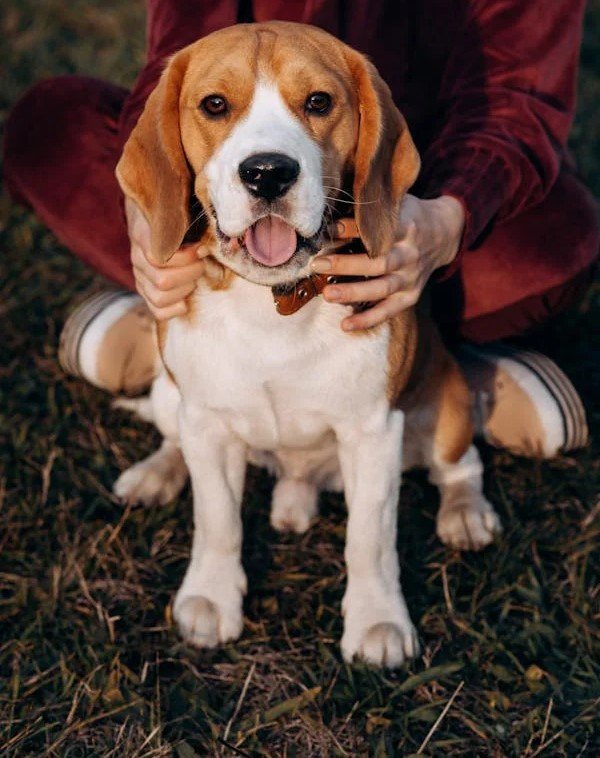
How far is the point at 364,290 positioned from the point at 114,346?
5.11 ft

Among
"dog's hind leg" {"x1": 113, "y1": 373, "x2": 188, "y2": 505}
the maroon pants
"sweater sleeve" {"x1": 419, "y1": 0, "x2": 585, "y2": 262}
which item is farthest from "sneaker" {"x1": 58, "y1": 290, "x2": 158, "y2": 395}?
"sweater sleeve" {"x1": 419, "y1": 0, "x2": 585, "y2": 262}

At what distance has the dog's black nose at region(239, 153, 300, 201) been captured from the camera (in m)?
2.49

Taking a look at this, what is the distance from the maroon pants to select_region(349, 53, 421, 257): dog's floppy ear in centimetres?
111

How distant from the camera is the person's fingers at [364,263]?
9.22 ft

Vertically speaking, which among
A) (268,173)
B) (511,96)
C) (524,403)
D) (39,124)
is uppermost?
(268,173)

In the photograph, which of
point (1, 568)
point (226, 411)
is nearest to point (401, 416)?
point (226, 411)

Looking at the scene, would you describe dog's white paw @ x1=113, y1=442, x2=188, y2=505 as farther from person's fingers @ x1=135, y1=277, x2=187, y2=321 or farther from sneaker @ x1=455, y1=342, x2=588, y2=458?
sneaker @ x1=455, y1=342, x2=588, y2=458

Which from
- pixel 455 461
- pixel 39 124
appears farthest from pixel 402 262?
pixel 39 124

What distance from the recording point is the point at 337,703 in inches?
119

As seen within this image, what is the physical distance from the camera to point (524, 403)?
3961 mm

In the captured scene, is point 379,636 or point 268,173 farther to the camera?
point 379,636

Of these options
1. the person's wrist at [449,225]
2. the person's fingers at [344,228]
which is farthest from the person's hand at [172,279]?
the person's wrist at [449,225]

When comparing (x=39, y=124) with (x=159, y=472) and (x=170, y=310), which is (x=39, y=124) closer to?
(x=159, y=472)

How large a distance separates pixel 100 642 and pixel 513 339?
204cm
